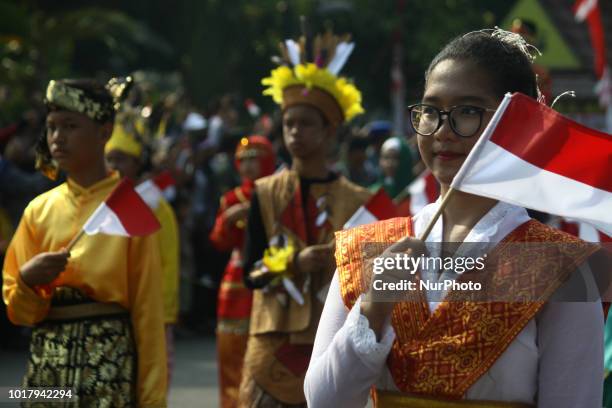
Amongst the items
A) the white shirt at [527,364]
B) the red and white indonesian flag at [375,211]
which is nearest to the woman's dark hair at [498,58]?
the white shirt at [527,364]

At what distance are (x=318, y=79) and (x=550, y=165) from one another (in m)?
3.35

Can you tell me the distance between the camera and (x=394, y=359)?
2.87m

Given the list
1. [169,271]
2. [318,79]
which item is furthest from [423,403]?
[169,271]

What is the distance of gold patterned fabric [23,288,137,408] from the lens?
484 cm

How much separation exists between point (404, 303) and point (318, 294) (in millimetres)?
2941

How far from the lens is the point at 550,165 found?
2934 millimetres

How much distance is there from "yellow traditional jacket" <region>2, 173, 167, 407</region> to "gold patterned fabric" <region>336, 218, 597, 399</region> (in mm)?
2155

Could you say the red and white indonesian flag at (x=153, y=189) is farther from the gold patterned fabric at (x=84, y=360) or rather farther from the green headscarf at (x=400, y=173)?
the green headscarf at (x=400, y=173)

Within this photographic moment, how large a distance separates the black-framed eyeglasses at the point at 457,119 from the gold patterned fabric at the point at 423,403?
0.63 m

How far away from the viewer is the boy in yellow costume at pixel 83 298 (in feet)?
15.9

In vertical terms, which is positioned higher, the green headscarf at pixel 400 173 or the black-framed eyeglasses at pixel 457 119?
the green headscarf at pixel 400 173

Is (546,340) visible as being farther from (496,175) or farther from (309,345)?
(309,345)

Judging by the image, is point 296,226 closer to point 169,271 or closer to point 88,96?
point 169,271

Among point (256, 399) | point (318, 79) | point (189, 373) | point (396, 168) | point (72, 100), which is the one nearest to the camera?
point (72, 100)
